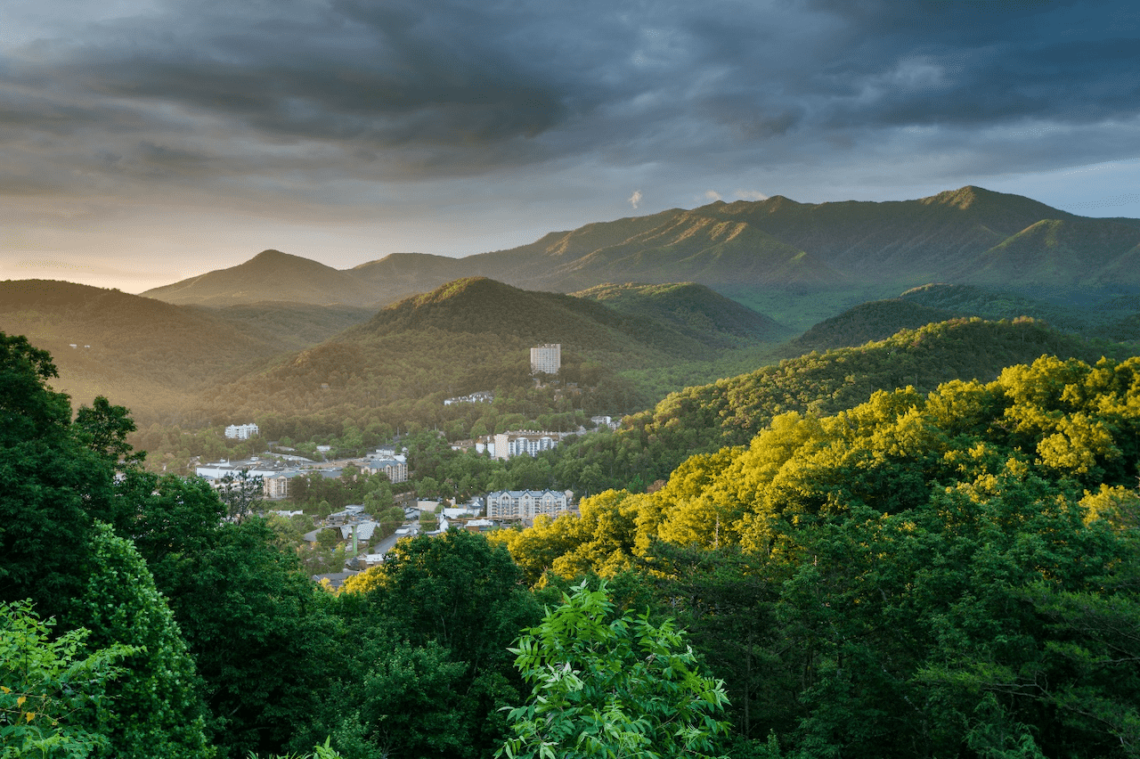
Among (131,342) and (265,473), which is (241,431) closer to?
(265,473)

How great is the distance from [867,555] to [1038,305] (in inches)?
5580

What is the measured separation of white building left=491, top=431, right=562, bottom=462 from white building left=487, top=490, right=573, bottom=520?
23738 mm

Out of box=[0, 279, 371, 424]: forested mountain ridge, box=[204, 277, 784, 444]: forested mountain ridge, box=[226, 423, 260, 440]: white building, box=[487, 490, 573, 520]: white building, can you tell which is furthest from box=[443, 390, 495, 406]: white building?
box=[487, 490, 573, 520]: white building

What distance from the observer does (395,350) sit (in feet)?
518

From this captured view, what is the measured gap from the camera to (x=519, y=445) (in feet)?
306

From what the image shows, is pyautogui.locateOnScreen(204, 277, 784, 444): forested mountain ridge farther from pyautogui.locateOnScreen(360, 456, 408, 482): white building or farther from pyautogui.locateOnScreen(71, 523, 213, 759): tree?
pyautogui.locateOnScreen(71, 523, 213, 759): tree

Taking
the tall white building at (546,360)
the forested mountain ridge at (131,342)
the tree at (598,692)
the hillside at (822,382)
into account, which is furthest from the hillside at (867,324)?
the tree at (598,692)

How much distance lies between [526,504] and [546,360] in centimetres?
7804

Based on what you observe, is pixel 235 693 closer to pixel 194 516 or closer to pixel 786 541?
pixel 194 516

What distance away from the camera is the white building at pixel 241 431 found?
101375 mm

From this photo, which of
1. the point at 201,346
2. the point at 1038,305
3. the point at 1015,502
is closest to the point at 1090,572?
the point at 1015,502

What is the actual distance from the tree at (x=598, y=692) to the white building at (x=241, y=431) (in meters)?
108

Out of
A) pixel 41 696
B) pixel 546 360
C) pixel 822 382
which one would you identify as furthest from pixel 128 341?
pixel 41 696

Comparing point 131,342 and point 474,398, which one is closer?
point 474,398
